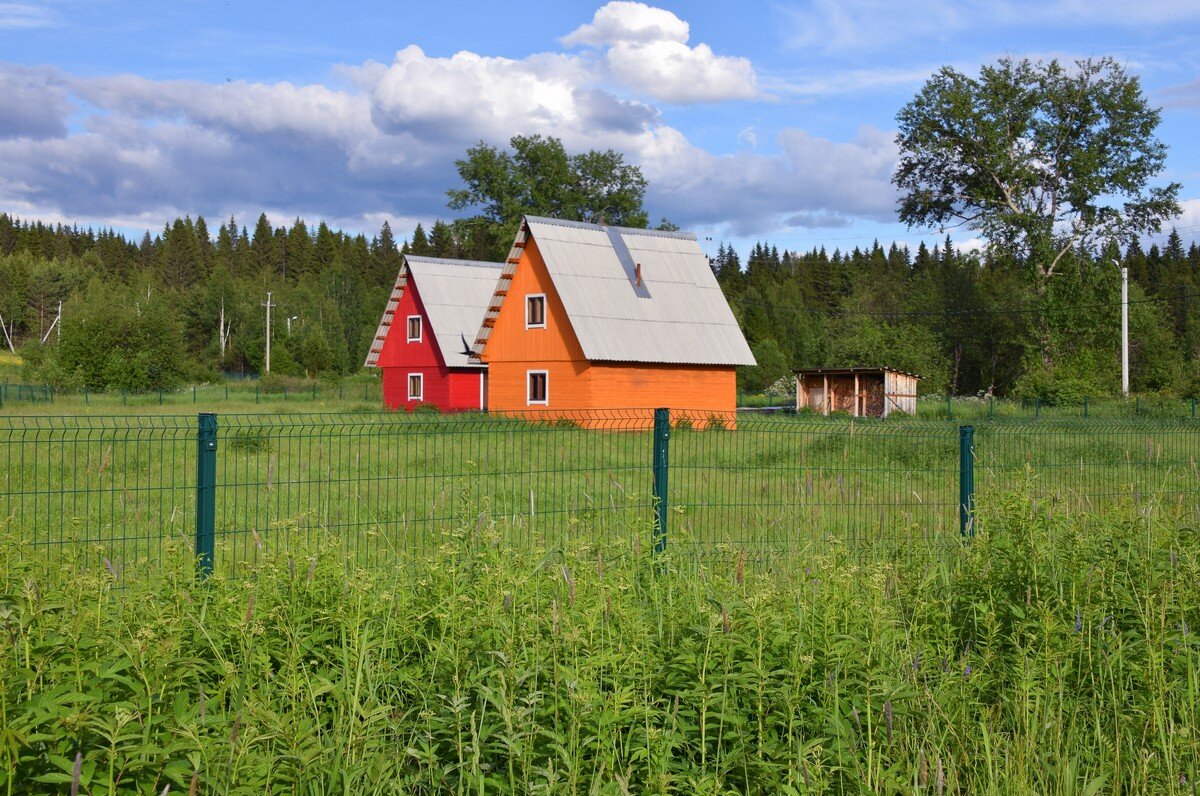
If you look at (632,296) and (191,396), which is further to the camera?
(191,396)

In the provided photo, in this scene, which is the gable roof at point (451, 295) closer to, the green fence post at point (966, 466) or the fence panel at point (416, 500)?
the fence panel at point (416, 500)

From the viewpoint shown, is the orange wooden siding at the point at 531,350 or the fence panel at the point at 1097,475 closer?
the fence panel at the point at 1097,475

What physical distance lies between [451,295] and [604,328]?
1326 centimetres

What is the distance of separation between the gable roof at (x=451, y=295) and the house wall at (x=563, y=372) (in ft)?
18.3

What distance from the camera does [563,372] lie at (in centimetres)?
3378

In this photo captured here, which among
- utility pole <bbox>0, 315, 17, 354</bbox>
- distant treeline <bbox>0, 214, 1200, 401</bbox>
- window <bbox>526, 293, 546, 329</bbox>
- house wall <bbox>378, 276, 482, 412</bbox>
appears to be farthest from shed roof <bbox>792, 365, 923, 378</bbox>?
utility pole <bbox>0, 315, 17, 354</bbox>

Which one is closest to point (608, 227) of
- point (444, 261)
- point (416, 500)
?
point (444, 261)

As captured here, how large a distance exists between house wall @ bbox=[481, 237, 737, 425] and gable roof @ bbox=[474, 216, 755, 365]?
1.61ft

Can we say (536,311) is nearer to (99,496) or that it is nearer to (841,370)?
(841,370)

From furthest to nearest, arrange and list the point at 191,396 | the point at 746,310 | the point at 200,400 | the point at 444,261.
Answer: the point at 746,310
the point at 191,396
the point at 200,400
the point at 444,261

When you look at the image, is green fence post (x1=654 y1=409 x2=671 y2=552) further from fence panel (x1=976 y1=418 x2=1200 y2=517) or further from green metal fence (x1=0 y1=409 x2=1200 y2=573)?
fence panel (x1=976 y1=418 x2=1200 y2=517)

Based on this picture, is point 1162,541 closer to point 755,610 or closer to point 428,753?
point 755,610

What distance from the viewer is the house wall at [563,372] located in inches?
1305

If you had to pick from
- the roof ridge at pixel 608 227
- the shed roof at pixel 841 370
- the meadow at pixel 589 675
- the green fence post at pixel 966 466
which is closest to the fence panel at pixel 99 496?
the meadow at pixel 589 675
